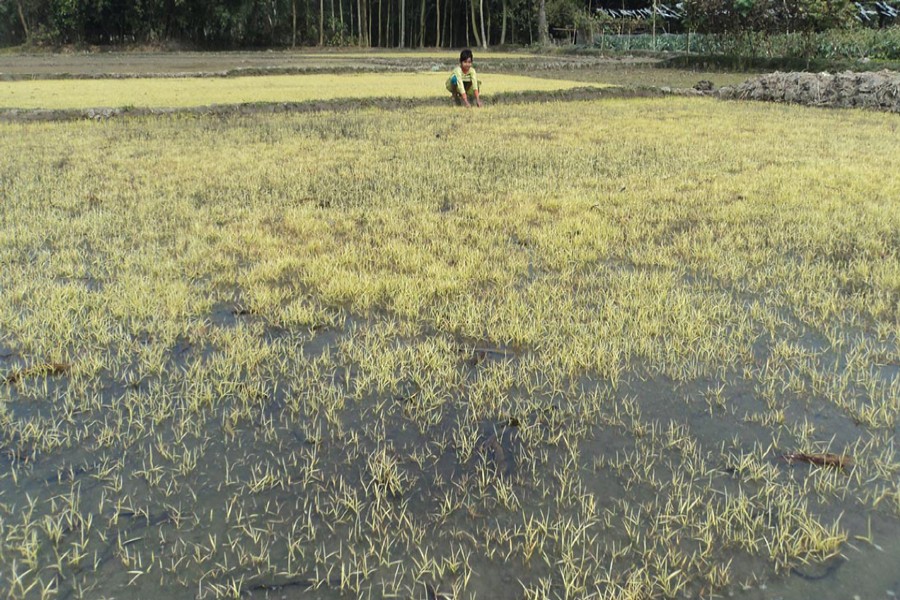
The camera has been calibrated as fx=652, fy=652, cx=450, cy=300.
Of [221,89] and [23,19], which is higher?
[23,19]

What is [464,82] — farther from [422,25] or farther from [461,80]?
[422,25]

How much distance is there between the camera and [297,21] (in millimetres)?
45188

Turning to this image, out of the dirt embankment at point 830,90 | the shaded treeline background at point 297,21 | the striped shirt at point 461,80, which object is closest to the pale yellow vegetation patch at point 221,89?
the striped shirt at point 461,80

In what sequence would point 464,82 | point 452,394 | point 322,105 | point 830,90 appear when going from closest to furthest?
point 452,394 → point 464,82 → point 322,105 → point 830,90

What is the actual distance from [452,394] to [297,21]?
47946mm

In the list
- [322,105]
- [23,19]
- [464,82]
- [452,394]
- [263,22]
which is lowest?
[452,394]

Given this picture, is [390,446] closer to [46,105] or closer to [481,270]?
[481,270]

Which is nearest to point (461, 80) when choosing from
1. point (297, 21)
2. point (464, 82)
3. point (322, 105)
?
point (464, 82)

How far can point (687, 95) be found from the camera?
55.2ft

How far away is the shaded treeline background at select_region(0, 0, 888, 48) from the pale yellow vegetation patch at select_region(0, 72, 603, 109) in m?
15.2

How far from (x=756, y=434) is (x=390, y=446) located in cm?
137

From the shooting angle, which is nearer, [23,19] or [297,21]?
[23,19]

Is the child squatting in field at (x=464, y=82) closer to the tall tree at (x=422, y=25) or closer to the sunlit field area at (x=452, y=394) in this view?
the sunlit field area at (x=452, y=394)

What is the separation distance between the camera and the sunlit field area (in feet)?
6.11
